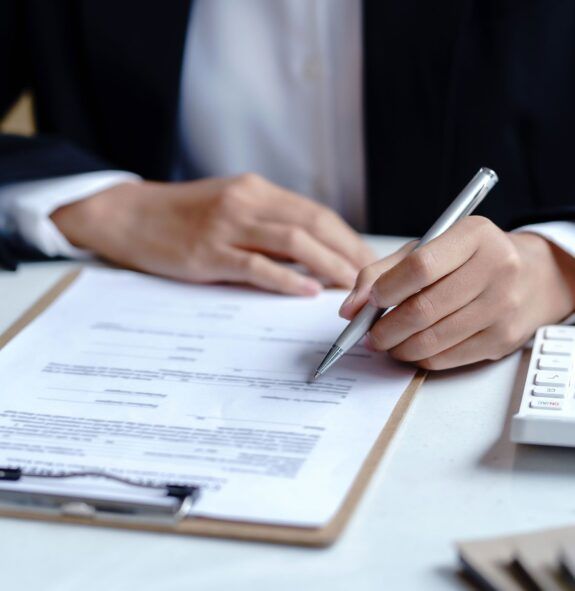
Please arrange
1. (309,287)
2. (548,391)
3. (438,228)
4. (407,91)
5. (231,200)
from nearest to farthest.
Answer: (548,391) → (438,228) → (309,287) → (231,200) → (407,91)

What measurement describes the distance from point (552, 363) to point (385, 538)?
0.70 ft

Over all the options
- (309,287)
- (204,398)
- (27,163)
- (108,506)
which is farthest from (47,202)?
(108,506)

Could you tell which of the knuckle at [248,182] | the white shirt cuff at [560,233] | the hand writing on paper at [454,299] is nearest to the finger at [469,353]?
the hand writing on paper at [454,299]

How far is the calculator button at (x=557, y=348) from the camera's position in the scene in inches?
27.0

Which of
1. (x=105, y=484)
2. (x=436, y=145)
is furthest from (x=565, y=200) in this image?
(x=105, y=484)

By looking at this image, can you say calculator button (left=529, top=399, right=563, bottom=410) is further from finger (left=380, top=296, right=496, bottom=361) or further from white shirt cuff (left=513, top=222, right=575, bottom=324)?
white shirt cuff (left=513, top=222, right=575, bottom=324)

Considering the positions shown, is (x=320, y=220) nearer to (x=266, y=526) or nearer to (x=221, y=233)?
(x=221, y=233)

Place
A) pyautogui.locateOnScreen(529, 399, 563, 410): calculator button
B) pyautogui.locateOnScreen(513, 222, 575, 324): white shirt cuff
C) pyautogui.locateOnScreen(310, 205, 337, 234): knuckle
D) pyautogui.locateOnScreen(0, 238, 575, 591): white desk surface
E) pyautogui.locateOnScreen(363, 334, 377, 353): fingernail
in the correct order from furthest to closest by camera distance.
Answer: pyautogui.locateOnScreen(310, 205, 337, 234): knuckle, pyautogui.locateOnScreen(513, 222, 575, 324): white shirt cuff, pyautogui.locateOnScreen(363, 334, 377, 353): fingernail, pyautogui.locateOnScreen(529, 399, 563, 410): calculator button, pyautogui.locateOnScreen(0, 238, 575, 591): white desk surface

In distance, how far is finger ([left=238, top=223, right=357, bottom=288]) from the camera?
868 millimetres

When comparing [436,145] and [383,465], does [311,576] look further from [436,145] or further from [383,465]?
[436,145]

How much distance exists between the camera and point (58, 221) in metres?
1.01

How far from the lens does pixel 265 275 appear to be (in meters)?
0.86

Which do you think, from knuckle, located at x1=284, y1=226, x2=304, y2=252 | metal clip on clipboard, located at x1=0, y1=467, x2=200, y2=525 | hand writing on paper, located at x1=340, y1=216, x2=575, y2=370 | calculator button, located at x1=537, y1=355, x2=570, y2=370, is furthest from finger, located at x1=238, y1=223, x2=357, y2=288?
metal clip on clipboard, located at x1=0, y1=467, x2=200, y2=525

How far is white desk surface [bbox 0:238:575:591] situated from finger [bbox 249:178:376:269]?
11.6 inches
